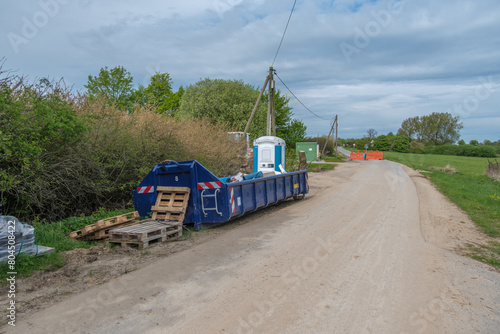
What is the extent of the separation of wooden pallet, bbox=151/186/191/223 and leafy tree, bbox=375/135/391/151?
109305 mm

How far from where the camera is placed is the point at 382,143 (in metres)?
110

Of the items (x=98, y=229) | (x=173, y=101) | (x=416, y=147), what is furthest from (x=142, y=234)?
(x=416, y=147)

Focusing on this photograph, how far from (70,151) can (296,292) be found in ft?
21.2

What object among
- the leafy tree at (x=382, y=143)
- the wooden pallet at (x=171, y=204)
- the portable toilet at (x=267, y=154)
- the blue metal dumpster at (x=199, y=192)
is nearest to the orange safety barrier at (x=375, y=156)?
the portable toilet at (x=267, y=154)

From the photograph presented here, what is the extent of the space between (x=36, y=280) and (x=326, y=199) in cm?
975

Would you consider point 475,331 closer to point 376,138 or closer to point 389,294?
point 389,294

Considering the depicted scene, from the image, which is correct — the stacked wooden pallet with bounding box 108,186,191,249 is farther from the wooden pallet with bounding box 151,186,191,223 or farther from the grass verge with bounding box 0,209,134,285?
the grass verge with bounding box 0,209,134,285

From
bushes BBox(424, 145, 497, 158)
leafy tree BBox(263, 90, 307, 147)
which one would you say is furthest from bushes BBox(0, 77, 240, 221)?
bushes BBox(424, 145, 497, 158)

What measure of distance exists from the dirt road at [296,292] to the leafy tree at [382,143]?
108727mm

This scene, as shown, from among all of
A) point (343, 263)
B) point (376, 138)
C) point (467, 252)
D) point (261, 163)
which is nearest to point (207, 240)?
point (343, 263)

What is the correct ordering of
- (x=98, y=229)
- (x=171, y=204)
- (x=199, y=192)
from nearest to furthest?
(x=98, y=229), (x=171, y=204), (x=199, y=192)

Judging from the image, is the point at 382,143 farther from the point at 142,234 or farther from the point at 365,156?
the point at 142,234

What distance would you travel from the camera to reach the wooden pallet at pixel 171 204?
7.68m

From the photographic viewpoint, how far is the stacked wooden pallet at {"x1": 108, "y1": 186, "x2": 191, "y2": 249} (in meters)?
6.48
